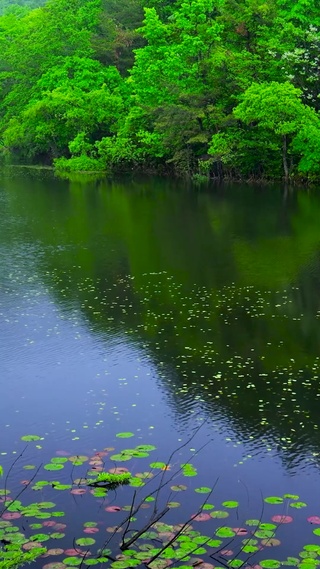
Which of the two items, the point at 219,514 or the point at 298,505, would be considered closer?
the point at 219,514

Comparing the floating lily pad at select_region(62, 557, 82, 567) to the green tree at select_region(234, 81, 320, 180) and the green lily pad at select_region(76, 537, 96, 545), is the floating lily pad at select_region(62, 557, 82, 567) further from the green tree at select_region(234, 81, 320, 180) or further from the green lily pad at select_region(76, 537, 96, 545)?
the green tree at select_region(234, 81, 320, 180)

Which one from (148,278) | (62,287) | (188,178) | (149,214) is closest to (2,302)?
(62,287)

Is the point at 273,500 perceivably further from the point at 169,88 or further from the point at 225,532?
the point at 169,88

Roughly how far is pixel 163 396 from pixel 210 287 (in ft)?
22.7

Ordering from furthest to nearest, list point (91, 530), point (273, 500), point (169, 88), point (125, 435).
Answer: point (169, 88)
point (125, 435)
point (273, 500)
point (91, 530)

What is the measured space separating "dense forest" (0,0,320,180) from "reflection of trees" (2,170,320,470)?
6.72m

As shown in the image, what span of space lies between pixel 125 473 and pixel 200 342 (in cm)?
547

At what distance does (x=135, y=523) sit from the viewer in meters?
8.11

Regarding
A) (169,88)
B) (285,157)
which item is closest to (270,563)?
(285,157)

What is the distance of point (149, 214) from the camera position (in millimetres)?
30062

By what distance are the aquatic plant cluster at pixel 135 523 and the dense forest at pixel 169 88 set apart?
29569mm

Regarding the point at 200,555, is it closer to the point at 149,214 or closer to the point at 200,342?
the point at 200,342

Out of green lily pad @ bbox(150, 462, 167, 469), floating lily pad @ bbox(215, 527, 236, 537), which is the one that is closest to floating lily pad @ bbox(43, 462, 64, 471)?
green lily pad @ bbox(150, 462, 167, 469)

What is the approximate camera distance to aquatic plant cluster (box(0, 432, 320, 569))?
23.9ft
